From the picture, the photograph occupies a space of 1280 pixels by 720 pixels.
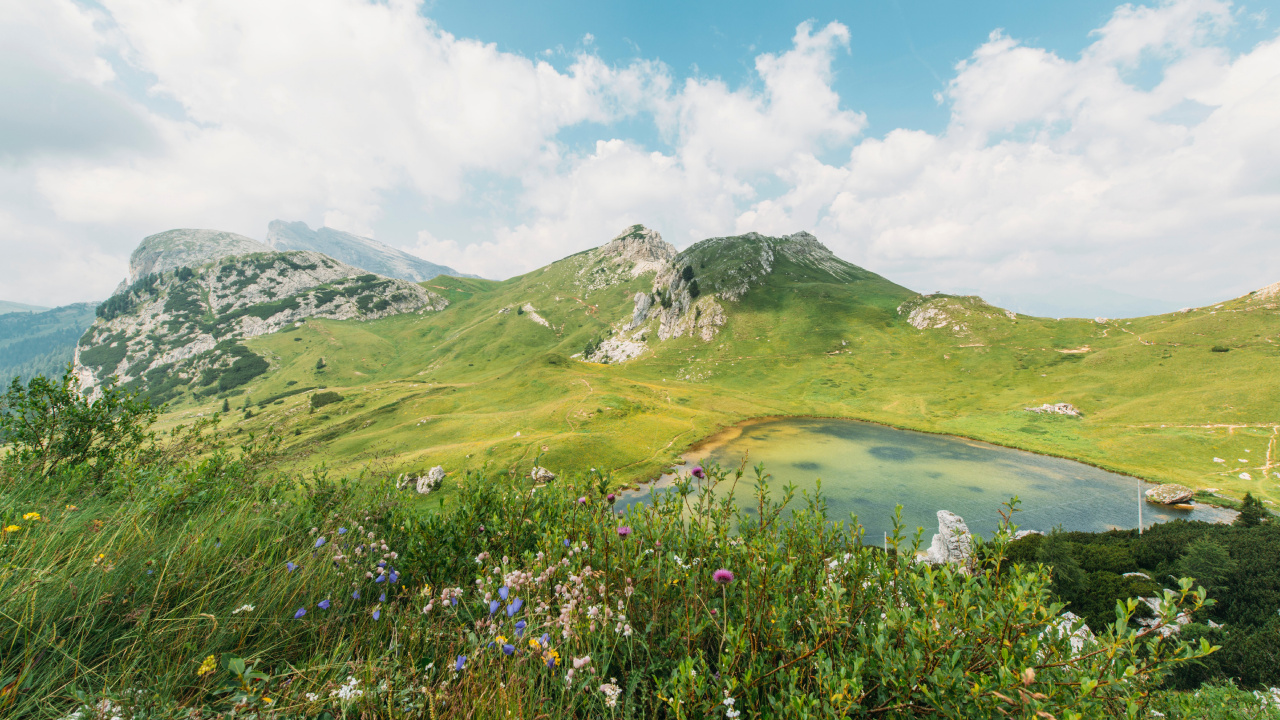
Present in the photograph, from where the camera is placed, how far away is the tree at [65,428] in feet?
37.0

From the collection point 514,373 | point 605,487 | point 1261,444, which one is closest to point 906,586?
point 605,487

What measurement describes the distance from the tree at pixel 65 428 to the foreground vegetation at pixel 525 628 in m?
6.33

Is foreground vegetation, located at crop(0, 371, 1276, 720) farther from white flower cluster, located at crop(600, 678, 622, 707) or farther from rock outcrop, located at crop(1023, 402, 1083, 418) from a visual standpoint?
rock outcrop, located at crop(1023, 402, 1083, 418)

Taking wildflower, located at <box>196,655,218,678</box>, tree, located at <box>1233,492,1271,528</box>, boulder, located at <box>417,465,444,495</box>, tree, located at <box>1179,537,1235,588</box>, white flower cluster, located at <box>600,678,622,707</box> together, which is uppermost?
wildflower, located at <box>196,655,218,678</box>

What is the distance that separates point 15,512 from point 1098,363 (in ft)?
484

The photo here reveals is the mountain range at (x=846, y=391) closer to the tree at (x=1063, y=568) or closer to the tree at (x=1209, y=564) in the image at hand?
the tree at (x=1063, y=568)

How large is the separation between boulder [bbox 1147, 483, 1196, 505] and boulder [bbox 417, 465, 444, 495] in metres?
81.1

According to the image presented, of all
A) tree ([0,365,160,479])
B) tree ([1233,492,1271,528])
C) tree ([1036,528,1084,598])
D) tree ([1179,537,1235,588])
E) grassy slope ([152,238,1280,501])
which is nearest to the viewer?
tree ([0,365,160,479])

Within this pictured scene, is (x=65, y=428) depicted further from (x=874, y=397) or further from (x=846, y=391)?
(x=846, y=391)

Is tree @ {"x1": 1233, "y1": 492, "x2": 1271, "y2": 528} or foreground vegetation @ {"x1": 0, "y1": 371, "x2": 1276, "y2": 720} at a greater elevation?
foreground vegetation @ {"x1": 0, "y1": 371, "x2": 1276, "y2": 720}

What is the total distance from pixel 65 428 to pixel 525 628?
1745cm

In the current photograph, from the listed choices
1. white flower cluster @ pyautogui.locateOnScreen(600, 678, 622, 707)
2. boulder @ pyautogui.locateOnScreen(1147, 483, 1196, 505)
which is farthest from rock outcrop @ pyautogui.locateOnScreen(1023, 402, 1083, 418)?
white flower cluster @ pyautogui.locateOnScreen(600, 678, 622, 707)

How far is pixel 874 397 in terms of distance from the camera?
99000mm

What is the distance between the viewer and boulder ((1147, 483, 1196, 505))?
152ft
